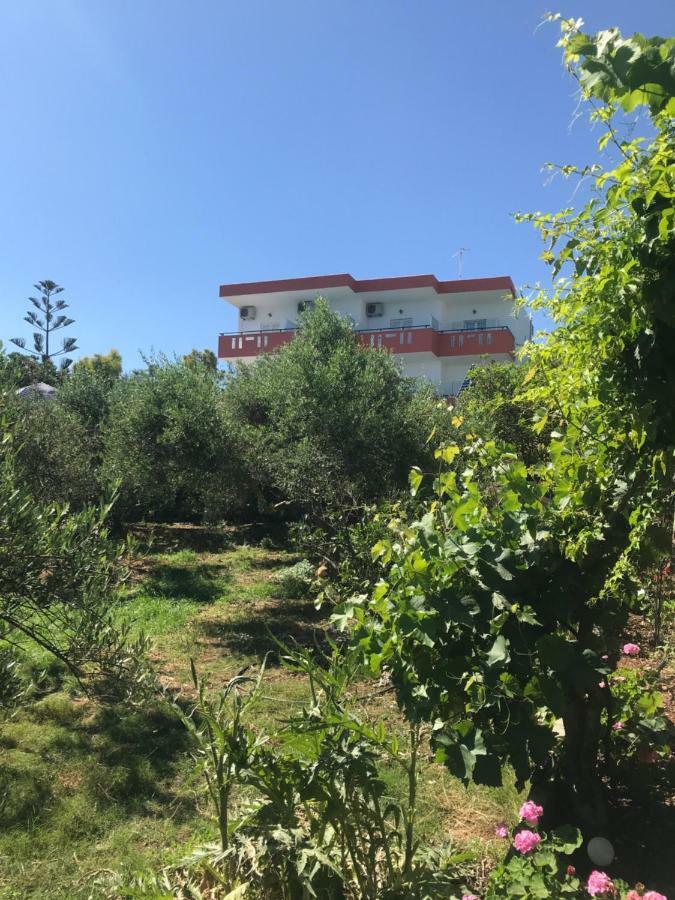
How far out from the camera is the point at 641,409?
208cm

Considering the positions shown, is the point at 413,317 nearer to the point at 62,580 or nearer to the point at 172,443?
the point at 172,443

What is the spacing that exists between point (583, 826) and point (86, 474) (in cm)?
1007

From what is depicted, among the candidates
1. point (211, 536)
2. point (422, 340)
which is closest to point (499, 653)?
point (211, 536)

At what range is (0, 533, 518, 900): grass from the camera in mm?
3088

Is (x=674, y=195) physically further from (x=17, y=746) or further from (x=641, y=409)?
(x=17, y=746)

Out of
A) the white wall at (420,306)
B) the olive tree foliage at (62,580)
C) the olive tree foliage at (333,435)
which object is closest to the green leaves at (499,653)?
the olive tree foliage at (62,580)

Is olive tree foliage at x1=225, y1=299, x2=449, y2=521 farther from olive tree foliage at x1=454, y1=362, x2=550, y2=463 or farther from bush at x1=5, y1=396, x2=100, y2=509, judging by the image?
bush at x1=5, y1=396, x2=100, y2=509

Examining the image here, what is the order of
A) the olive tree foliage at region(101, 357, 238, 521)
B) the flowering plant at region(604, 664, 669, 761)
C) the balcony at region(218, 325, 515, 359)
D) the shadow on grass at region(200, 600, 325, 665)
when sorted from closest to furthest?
the flowering plant at region(604, 664, 669, 761) → the shadow on grass at region(200, 600, 325, 665) → the olive tree foliage at region(101, 357, 238, 521) → the balcony at region(218, 325, 515, 359)

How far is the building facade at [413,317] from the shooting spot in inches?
1273

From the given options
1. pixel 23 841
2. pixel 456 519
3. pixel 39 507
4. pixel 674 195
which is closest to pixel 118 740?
pixel 23 841

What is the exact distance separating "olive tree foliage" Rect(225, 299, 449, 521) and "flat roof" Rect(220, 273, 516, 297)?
21.6m

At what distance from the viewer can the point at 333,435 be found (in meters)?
9.12

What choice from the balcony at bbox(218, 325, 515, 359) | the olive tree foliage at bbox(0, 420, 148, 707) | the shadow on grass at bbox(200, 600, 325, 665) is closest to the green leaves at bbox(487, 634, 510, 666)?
the olive tree foliage at bbox(0, 420, 148, 707)

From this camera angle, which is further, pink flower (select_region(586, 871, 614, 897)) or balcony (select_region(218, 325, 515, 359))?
balcony (select_region(218, 325, 515, 359))
